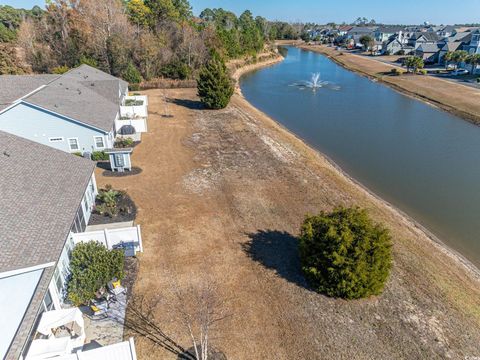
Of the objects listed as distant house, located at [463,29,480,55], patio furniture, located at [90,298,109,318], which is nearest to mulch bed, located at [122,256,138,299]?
patio furniture, located at [90,298,109,318]

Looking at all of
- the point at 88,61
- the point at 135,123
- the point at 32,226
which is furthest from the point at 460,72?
the point at 32,226

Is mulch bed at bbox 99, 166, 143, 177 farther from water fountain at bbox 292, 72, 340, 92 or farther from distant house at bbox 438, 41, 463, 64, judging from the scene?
distant house at bbox 438, 41, 463, 64

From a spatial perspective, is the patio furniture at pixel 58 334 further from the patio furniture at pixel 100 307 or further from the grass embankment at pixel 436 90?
the grass embankment at pixel 436 90

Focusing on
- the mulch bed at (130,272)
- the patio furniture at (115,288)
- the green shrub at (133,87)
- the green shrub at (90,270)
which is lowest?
the mulch bed at (130,272)

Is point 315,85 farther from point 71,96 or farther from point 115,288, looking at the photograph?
point 115,288

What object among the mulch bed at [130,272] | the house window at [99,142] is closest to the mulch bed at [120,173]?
the house window at [99,142]

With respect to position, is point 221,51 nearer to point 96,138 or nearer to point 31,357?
point 96,138

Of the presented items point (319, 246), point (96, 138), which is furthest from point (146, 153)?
point (319, 246)
